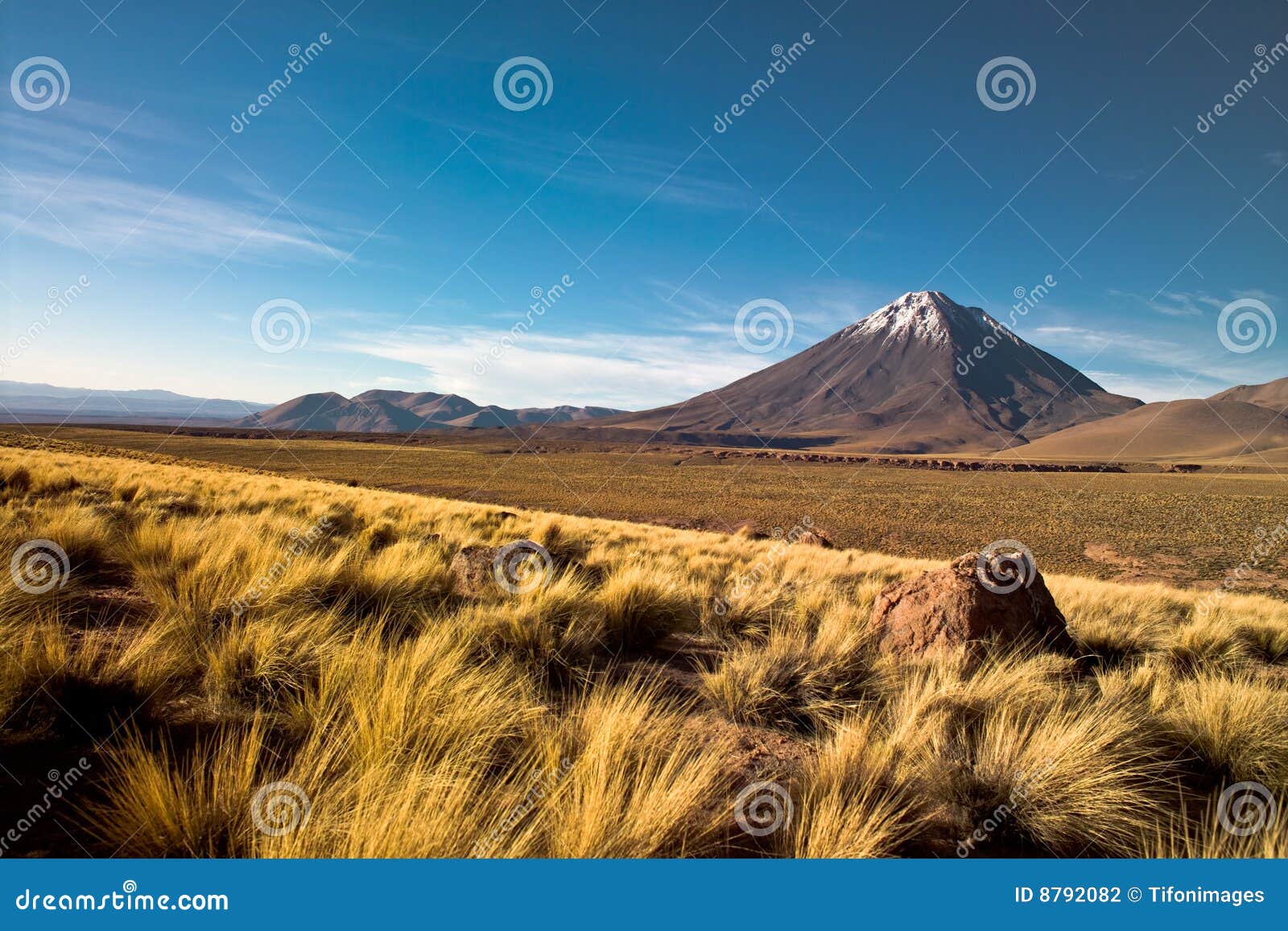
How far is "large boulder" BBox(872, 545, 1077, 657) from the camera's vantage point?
508 centimetres

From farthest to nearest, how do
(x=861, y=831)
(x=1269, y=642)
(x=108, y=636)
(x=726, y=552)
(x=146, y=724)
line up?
(x=726, y=552) → (x=1269, y=642) → (x=108, y=636) → (x=146, y=724) → (x=861, y=831)

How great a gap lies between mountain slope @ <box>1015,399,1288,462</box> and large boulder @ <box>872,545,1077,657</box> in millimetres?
151789

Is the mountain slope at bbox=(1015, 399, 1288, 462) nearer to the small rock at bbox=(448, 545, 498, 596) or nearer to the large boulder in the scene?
the large boulder

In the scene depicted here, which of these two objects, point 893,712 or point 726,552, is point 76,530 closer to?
point 893,712

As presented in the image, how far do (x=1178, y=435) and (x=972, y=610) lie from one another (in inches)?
8074

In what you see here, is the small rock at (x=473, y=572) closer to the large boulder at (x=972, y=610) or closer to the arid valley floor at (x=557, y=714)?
the arid valley floor at (x=557, y=714)

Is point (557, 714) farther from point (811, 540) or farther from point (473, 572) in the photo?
point (811, 540)

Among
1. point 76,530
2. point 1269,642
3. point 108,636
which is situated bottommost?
point 1269,642

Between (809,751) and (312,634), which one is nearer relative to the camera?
(809,751)

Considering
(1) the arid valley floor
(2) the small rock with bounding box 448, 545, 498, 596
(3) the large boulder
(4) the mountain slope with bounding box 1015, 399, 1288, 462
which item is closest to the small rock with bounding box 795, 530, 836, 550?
(1) the arid valley floor

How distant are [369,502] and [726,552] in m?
8.17

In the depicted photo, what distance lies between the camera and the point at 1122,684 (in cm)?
440

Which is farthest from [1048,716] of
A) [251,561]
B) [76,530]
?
[76,530]

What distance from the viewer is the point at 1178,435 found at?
151250 millimetres
